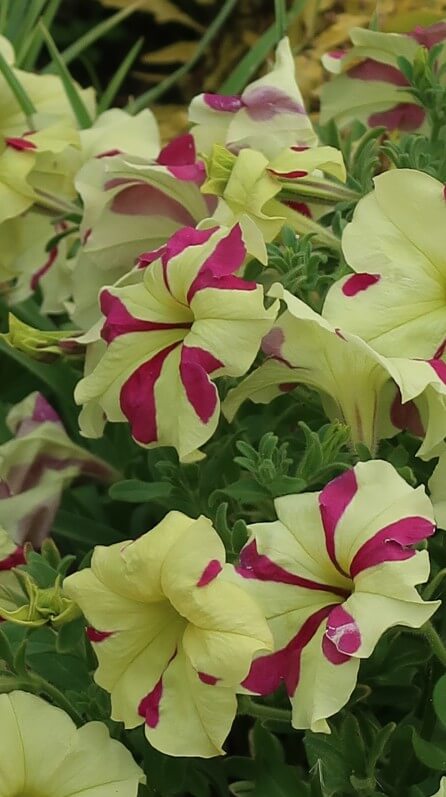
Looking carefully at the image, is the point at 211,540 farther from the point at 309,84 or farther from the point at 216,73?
the point at 216,73

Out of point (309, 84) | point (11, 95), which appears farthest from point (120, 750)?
point (309, 84)

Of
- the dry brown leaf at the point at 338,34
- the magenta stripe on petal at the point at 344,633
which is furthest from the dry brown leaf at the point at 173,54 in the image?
the magenta stripe on petal at the point at 344,633

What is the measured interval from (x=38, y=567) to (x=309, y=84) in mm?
1055

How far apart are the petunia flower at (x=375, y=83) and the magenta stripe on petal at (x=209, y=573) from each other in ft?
1.50

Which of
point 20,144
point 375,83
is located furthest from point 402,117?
point 20,144

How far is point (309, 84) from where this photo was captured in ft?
4.99

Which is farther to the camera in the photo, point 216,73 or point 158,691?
point 216,73

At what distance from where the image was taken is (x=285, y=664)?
1.75 feet

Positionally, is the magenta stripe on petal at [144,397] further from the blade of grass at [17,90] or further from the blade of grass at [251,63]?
the blade of grass at [251,63]

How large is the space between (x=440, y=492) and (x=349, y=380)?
78 millimetres

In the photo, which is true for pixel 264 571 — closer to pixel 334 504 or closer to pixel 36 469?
pixel 334 504

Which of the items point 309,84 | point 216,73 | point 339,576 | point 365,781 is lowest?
point 216,73

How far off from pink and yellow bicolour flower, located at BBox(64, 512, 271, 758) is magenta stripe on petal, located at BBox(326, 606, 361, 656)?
0.10 ft

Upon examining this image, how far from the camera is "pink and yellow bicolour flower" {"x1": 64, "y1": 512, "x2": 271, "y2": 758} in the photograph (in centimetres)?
51
